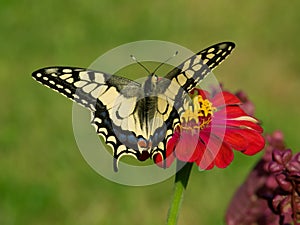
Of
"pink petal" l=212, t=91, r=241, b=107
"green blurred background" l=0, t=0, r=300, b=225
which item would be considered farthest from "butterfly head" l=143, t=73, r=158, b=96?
"green blurred background" l=0, t=0, r=300, b=225

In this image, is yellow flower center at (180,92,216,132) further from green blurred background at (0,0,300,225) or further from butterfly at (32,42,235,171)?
green blurred background at (0,0,300,225)

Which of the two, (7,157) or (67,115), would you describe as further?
(67,115)

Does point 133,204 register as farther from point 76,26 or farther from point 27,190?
point 76,26

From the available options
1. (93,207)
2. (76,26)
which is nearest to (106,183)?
(93,207)

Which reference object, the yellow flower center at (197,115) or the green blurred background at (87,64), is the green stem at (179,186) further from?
the green blurred background at (87,64)

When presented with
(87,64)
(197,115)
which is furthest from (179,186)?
(87,64)

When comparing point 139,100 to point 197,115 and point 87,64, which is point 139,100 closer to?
point 197,115
